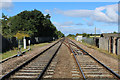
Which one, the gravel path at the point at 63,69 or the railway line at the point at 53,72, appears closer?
the railway line at the point at 53,72

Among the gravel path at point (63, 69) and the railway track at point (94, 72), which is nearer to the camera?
the railway track at point (94, 72)

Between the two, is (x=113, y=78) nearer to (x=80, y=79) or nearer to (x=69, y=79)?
(x=80, y=79)

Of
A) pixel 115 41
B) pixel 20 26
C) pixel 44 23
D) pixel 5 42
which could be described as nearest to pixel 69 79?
pixel 115 41

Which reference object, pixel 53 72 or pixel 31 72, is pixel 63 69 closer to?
pixel 53 72

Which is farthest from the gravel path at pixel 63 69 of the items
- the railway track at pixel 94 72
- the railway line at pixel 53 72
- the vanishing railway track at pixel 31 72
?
the railway track at pixel 94 72

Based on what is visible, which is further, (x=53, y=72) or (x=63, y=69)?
(x=63, y=69)

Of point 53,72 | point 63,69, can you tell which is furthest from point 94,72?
point 53,72

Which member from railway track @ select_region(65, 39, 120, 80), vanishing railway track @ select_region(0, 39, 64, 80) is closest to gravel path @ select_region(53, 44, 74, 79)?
vanishing railway track @ select_region(0, 39, 64, 80)

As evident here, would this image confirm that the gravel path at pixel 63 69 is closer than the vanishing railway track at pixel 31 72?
No

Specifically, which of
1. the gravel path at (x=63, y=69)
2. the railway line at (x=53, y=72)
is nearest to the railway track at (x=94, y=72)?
the railway line at (x=53, y=72)

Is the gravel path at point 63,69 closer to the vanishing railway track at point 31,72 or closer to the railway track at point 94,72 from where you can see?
the vanishing railway track at point 31,72

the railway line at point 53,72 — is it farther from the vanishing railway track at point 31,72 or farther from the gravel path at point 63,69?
the gravel path at point 63,69

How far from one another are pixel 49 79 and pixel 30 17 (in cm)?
3358

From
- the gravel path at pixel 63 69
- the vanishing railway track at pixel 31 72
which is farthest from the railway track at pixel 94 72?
the vanishing railway track at pixel 31 72
